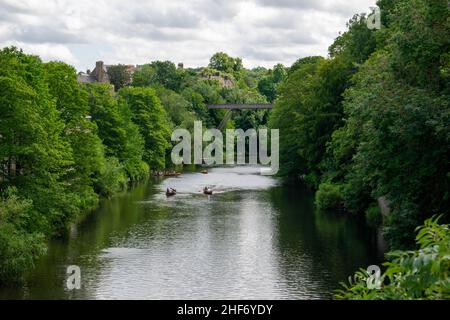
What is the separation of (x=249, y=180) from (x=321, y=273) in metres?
39.6

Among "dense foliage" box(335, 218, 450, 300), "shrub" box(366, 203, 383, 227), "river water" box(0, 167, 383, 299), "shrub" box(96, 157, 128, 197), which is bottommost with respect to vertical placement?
"river water" box(0, 167, 383, 299)

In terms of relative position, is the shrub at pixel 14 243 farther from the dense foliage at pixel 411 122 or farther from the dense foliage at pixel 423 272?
the dense foliage at pixel 423 272

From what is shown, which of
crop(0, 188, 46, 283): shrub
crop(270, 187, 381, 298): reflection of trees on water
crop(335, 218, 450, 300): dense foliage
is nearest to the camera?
crop(335, 218, 450, 300): dense foliage

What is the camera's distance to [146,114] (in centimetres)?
7425

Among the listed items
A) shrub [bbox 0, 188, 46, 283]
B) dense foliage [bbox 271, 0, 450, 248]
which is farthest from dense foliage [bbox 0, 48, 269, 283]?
dense foliage [bbox 271, 0, 450, 248]

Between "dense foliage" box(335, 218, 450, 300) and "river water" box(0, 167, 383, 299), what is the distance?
1809 centimetres

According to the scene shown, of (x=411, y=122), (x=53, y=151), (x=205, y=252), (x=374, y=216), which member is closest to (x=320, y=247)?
(x=205, y=252)

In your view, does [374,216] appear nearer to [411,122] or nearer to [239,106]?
[411,122]

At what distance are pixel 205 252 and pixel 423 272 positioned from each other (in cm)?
2644

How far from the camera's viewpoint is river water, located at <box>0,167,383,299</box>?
81.7 feet

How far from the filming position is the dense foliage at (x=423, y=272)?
5.49 metres

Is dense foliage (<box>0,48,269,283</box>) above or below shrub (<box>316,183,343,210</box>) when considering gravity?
above

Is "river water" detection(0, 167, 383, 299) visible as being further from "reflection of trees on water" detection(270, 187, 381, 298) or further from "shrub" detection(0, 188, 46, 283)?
"shrub" detection(0, 188, 46, 283)
